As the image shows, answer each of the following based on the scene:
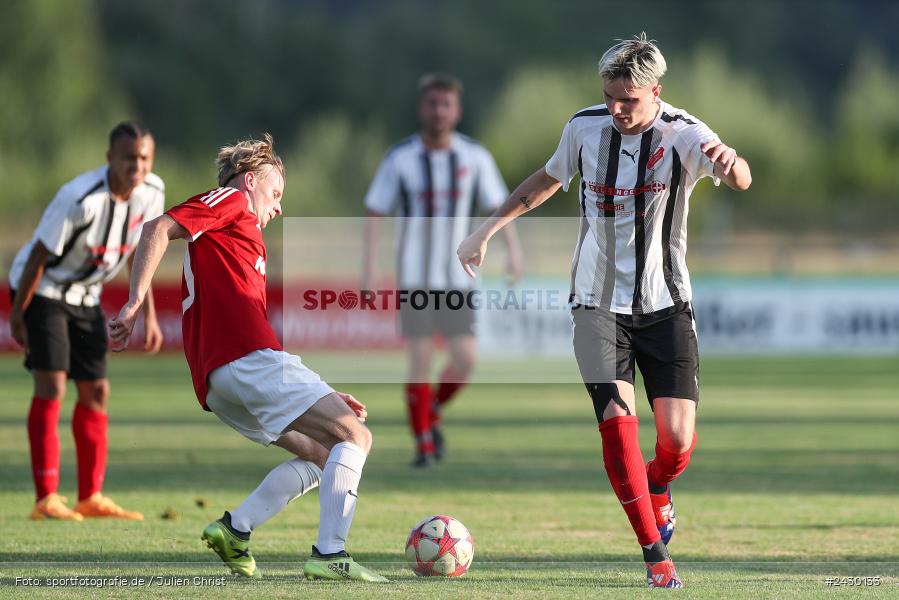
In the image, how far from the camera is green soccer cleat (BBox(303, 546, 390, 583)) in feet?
18.5

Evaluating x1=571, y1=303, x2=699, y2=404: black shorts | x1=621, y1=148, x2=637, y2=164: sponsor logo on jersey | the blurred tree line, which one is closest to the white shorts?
x1=571, y1=303, x2=699, y2=404: black shorts

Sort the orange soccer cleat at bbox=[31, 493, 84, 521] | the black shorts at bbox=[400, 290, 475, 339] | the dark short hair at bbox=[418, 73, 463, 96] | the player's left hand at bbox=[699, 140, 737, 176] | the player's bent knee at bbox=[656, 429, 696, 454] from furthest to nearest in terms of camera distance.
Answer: the black shorts at bbox=[400, 290, 475, 339]
the dark short hair at bbox=[418, 73, 463, 96]
the orange soccer cleat at bbox=[31, 493, 84, 521]
the player's bent knee at bbox=[656, 429, 696, 454]
the player's left hand at bbox=[699, 140, 737, 176]

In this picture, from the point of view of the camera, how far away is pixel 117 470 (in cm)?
1004

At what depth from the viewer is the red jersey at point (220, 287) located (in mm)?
5645

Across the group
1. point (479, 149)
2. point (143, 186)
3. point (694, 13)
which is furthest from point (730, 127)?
point (143, 186)

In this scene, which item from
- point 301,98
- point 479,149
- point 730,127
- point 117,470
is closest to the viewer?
point 117,470

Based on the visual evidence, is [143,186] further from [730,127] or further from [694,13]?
[694,13]

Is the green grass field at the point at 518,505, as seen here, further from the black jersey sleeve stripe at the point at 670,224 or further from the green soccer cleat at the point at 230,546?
the black jersey sleeve stripe at the point at 670,224

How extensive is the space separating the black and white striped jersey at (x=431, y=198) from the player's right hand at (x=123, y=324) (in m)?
5.00

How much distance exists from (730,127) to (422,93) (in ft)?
140

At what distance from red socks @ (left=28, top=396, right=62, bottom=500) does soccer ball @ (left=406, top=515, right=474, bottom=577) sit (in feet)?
9.16

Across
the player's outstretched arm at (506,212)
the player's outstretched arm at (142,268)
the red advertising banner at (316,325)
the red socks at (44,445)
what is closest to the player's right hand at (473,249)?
the player's outstretched arm at (506,212)

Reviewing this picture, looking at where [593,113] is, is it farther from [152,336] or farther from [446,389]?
[446,389]

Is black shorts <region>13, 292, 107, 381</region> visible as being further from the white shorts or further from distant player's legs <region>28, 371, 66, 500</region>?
the white shorts
